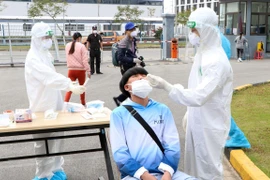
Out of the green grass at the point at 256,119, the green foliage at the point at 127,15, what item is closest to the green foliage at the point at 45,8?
the green foliage at the point at 127,15

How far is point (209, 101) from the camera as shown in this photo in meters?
3.16

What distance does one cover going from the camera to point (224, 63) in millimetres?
3139

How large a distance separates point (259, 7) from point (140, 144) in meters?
Answer: 18.1

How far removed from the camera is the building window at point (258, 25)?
1916 cm

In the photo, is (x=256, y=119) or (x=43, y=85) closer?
(x=43, y=85)

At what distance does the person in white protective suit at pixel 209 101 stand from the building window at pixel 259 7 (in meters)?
17.1

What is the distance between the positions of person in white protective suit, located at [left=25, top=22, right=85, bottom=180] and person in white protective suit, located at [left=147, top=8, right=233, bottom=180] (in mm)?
1424

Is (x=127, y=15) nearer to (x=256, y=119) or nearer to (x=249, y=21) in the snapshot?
(x=249, y=21)

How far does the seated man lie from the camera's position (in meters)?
2.91

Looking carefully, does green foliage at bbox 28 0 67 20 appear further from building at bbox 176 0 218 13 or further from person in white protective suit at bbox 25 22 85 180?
building at bbox 176 0 218 13

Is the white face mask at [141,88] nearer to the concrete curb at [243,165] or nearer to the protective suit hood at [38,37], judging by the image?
the protective suit hood at [38,37]

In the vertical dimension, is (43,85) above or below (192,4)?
below

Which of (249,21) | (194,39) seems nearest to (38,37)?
(194,39)

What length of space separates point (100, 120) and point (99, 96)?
544 cm
